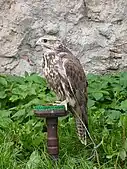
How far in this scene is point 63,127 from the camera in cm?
514

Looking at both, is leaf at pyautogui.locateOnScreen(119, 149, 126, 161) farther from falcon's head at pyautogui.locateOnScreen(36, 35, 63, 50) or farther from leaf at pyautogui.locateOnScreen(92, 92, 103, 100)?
leaf at pyautogui.locateOnScreen(92, 92, 103, 100)

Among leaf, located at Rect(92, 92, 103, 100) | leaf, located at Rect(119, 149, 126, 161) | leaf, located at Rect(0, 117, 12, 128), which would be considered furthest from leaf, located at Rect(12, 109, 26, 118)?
leaf, located at Rect(119, 149, 126, 161)

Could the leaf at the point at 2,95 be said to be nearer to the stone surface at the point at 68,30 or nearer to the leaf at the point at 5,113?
the leaf at the point at 5,113

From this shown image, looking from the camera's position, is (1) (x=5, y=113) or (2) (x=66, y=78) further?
(1) (x=5, y=113)

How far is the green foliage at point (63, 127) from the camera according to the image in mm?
4617

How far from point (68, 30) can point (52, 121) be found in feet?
7.11

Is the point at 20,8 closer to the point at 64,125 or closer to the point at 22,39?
the point at 22,39

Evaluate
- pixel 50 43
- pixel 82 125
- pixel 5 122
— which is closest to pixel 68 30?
pixel 5 122

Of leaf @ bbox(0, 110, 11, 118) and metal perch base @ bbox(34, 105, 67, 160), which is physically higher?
metal perch base @ bbox(34, 105, 67, 160)

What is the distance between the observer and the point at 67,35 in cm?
652

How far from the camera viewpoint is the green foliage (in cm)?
462

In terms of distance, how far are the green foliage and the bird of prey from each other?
0.19 meters

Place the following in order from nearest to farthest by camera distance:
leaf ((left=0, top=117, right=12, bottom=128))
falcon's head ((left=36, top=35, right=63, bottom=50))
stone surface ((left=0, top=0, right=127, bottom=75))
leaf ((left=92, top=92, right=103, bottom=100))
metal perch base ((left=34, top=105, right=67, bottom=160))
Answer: metal perch base ((left=34, top=105, right=67, bottom=160)) < falcon's head ((left=36, top=35, right=63, bottom=50)) < leaf ((left=0, top=117, right=12, bottom=128)) < leaf ((left=92, top=92, right=103, bottom=100)) < stone surface ((left=0, top=0, right=127, bottom=75))

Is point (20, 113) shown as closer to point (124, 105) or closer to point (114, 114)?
point (114, 114)
